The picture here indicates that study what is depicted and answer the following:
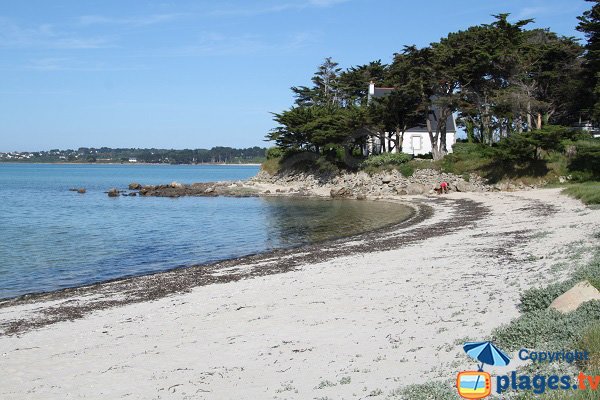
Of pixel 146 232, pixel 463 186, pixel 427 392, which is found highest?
pixel 463 186

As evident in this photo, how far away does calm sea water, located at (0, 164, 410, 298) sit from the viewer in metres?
20.3

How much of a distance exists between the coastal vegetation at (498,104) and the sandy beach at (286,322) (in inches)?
899

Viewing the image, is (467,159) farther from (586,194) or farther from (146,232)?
(146,232)

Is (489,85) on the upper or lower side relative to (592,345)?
upper

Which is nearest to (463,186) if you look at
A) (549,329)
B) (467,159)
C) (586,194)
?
(467,159)

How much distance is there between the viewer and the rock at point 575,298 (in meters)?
8.34

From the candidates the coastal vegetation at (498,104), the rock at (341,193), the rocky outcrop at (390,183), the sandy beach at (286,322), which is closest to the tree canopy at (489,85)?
the coastal vegetation at (498,104)

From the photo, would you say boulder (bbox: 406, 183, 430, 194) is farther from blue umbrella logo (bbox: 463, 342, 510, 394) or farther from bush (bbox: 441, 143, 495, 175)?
blue umbrella logo (bbox: 463, 342, 510, 394)

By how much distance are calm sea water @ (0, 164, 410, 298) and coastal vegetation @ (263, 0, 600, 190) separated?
418 inches

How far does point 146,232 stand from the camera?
30.6 meters

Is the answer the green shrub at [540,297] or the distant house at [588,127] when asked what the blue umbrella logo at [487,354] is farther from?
the distant house at [588,127]

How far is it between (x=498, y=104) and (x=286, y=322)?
119 ft

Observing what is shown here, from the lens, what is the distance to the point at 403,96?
51.8 meters

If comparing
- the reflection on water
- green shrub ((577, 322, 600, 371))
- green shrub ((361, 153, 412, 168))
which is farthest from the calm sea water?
green shrub ((577, 322, 600, 371))
